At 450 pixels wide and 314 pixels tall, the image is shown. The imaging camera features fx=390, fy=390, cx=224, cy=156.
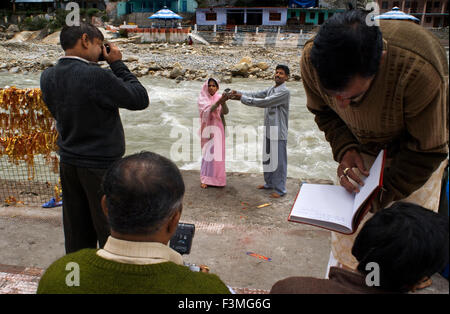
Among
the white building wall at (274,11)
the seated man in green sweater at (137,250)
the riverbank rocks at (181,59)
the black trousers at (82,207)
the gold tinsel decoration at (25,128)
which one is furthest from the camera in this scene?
the white building wall at (274,11)

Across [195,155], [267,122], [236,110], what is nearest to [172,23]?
[236,110]

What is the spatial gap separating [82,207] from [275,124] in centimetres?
295

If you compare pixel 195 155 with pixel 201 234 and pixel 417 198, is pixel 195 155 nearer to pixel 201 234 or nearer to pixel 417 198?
pixel 201 234

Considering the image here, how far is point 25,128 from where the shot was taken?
377 cm

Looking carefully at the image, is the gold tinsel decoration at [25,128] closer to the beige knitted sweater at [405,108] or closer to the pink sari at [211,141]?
the pink sari at [211,141]

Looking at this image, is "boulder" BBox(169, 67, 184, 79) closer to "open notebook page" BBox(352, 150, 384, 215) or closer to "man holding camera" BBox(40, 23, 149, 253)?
"man holding camera" BBox(40, 23, 149, 253)

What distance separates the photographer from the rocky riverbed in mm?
19047

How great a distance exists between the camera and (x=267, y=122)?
4.93 m

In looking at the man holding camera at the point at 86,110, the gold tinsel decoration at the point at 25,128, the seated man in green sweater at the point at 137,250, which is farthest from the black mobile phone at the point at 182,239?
the gold tinsel decoration at the point at 25,128

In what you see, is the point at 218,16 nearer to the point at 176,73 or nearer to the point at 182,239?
the point at 176,73

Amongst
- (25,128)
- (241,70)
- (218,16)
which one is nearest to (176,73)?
(241,70)

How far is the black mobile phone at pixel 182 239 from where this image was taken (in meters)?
1.70

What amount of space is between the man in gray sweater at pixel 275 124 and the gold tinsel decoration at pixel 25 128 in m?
2.01

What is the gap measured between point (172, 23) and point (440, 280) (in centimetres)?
3427
